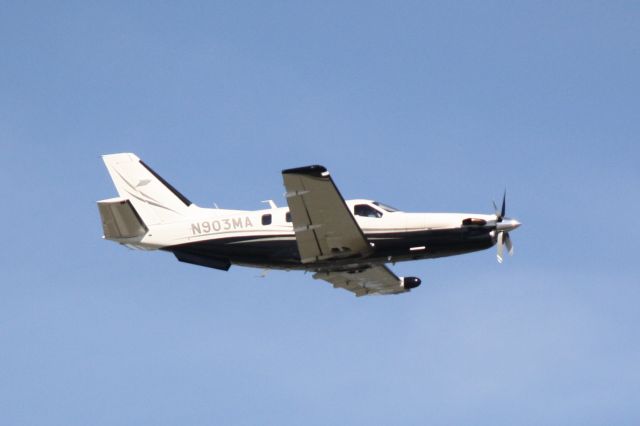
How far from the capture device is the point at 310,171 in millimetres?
41875

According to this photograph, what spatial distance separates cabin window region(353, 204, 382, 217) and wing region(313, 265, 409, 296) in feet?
10.7

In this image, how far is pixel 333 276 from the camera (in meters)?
49.5

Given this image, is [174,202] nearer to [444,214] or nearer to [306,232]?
[306,232]

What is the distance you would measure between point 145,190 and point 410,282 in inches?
507

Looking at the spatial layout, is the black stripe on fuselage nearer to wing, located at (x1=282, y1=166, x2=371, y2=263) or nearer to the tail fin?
wing, located at (x1=282, y1=166, x2=371, y2=263)

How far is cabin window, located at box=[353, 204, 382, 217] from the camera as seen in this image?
1809 inches

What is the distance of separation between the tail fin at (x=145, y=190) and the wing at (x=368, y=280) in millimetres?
7005

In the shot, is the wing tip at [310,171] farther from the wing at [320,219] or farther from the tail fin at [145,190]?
the tail fin at [145,190]

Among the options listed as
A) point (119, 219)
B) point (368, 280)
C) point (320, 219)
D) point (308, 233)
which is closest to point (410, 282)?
point (368, 280)

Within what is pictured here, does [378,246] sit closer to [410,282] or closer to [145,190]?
[410,282]

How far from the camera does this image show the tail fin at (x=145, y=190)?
162 ft

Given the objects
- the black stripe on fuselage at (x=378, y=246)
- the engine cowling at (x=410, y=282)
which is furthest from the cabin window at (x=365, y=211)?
the engine cowling at (x=410, y=282)

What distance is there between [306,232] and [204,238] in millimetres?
5490

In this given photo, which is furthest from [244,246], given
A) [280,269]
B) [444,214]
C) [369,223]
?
[444,214]
